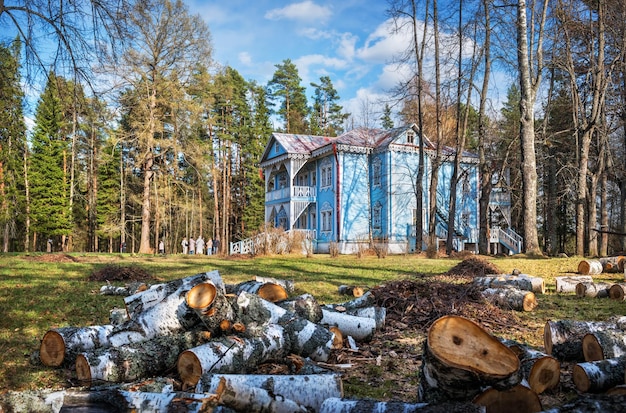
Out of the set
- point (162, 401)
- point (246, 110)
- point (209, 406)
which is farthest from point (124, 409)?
point (246, 110)

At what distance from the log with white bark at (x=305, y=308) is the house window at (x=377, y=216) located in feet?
84.1

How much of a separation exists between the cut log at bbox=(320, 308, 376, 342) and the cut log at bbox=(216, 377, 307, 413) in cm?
217

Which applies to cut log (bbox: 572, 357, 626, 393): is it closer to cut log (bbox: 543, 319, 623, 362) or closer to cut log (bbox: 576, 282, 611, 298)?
cut log (bbox: 543, 319, 623, 362)

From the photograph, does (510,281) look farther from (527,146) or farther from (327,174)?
(327,174)

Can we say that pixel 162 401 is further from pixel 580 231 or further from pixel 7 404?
pixel 580 231

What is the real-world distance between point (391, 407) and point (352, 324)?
8.82 ft

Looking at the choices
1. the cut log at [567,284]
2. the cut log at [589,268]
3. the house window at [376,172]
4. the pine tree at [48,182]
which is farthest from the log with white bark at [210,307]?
the pine tree at [48,182]

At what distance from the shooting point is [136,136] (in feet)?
93.4

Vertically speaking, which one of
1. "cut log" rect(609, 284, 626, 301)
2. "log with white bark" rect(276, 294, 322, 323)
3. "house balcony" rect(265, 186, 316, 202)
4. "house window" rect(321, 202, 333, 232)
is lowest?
"cut log" rect(609, 284, 626, 301)

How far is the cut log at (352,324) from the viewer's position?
16.8 feet

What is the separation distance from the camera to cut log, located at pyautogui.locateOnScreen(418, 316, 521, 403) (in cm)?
258

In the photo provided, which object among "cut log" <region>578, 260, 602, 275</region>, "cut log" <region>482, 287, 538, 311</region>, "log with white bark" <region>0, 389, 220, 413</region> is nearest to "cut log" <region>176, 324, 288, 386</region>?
"log with white bark" <region>0, 389, 220, 413</region>

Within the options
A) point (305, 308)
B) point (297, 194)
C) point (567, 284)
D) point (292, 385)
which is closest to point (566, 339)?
point (305, 308)

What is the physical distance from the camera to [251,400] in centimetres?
285
